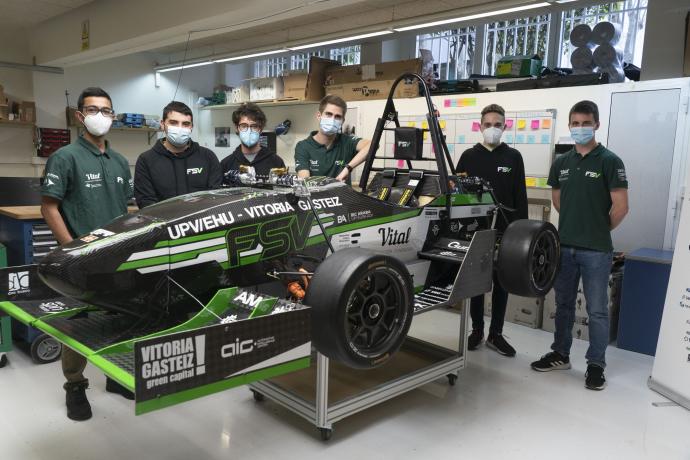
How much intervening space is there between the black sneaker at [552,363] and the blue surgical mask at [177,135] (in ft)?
9.75

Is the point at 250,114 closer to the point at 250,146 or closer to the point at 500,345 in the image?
the point at 250,146

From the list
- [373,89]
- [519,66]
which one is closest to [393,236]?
[519,66]

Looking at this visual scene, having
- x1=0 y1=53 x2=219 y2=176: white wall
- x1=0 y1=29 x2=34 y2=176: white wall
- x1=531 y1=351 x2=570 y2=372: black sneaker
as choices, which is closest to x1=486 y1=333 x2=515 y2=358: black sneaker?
x1=531 y1=351 x2=570 y2=372: black sneaker

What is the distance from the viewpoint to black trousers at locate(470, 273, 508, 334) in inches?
166

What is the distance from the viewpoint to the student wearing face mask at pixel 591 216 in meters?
3.60

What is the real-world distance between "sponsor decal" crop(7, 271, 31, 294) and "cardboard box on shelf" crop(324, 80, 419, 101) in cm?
485

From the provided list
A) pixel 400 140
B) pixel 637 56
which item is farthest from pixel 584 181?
pixel 637 56

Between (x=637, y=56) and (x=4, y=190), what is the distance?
7.34m

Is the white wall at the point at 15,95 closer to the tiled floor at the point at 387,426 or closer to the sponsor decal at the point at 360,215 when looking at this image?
the tiled floor at the point at 387,426

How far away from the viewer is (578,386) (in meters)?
3.71

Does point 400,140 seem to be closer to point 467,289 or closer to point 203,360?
point 467,289

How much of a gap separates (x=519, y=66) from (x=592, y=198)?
8.26ft

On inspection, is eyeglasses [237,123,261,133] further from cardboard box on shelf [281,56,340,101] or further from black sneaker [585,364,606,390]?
cardboard box on shelf [281,56,340,101]

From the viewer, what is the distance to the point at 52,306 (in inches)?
90.6
